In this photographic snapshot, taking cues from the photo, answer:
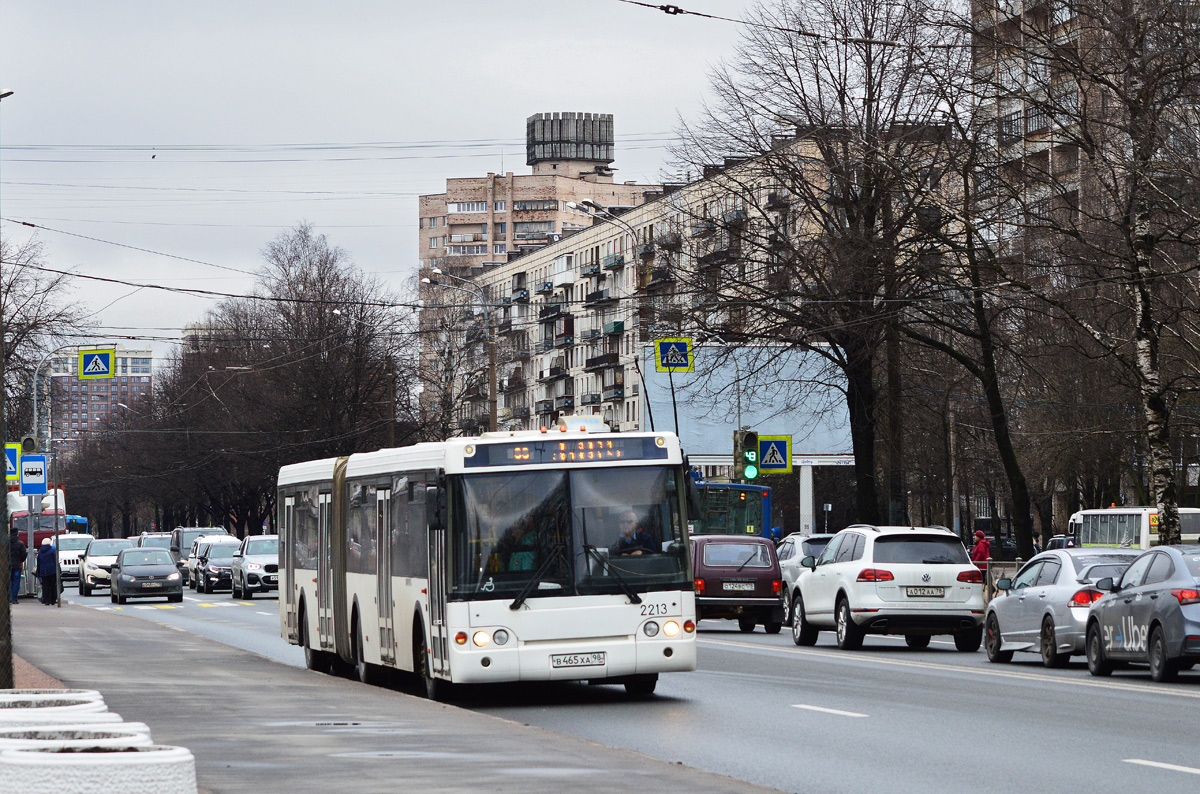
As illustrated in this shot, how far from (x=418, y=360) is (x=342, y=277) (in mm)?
5456

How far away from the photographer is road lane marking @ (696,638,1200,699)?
18.5m

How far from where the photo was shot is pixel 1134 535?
144 ft

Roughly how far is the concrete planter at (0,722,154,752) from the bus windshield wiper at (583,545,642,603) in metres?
9.82

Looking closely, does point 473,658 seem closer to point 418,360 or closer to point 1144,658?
point 1144,658

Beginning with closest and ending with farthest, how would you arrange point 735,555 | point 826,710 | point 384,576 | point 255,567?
point 826,710 < point 384,576 < point 735,555 < point 255,567

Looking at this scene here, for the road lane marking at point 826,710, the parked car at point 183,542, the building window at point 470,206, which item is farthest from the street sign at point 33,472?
the building window at point 470,206

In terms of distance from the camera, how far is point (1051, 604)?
22641 mm

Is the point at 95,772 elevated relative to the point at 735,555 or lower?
lower

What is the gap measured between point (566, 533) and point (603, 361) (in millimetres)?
105307

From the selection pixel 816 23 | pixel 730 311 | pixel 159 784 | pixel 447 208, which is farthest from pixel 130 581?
pixel 447 208

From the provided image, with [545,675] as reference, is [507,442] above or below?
above

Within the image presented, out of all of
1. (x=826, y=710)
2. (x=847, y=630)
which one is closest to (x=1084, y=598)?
(x=847, y=630)

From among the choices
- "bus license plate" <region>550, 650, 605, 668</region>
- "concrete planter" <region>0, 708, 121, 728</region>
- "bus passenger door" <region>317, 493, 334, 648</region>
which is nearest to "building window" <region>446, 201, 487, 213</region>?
"bus passenger door" <region>317, 493, 334, 648</region>

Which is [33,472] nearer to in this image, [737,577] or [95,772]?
[737,577]
